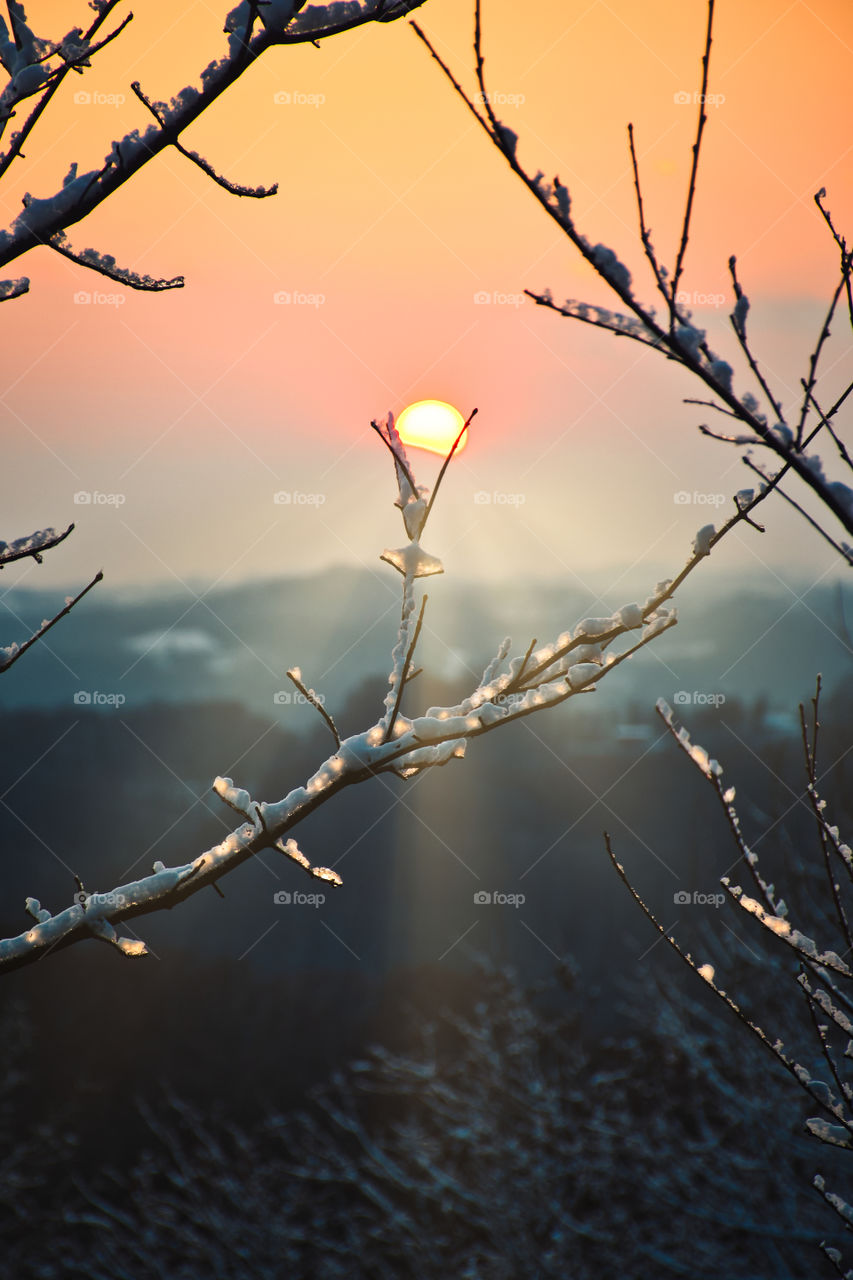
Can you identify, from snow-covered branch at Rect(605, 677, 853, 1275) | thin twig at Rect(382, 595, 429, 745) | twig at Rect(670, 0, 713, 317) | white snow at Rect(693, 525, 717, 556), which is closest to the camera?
twig at Rect(670, 0, 713, 317)

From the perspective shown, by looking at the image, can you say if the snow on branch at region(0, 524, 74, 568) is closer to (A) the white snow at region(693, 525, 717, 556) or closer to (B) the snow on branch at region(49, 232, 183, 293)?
(B) the snow on branch at region(49, 232, 183, 293)

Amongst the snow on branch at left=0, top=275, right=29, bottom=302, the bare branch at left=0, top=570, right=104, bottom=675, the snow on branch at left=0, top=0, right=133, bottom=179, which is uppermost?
the snow on branch at left=0, top=0, right=133, bottom=179

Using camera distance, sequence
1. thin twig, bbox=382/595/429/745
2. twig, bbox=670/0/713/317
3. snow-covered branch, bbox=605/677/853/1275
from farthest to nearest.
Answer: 1. thin twig, bbox=382/595/429/745
2. snow-covered branch, bbox=605/677/853/1275
3. twig, bbox=670/0/713/317

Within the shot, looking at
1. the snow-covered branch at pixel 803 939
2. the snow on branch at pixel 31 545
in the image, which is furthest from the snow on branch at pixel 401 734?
the snow on branch at pixel 31 545

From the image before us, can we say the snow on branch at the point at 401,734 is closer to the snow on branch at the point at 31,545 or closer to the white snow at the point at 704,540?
the white snow at the point at 704,540

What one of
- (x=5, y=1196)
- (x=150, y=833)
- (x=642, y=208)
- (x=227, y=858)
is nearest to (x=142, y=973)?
(x=150, y=833)

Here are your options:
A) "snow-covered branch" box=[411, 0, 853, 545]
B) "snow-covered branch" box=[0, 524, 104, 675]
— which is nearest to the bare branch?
"snow-covered branch" box=[0, 524, 104, 675]

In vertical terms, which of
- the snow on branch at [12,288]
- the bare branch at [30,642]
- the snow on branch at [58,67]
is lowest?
the bare branch at [30,642]

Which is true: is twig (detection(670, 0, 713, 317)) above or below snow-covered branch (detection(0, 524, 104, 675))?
above

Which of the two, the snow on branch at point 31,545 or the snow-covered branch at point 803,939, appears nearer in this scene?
the snow-covered branch at point 803,939

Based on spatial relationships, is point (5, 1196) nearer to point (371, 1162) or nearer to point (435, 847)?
point (371, 1162)

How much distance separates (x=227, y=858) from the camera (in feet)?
7.38

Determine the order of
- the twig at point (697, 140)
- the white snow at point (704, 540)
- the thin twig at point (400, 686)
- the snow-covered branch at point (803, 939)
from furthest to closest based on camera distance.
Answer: the thin twig at point (400, 686) → the white snow at point (704, 540) → the snow-covered branch at point (803, 939) → the twig at point (697, 140)

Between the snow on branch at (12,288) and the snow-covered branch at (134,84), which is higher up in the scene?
the snow-covered branch at (134,84)
